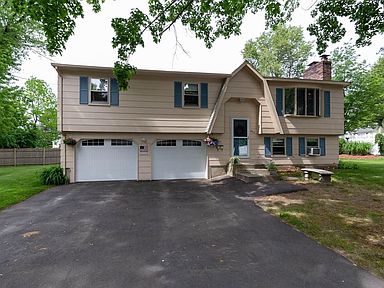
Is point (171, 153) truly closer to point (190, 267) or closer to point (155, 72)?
point (155, 72)

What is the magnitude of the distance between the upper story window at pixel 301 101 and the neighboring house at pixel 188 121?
6 centimetres

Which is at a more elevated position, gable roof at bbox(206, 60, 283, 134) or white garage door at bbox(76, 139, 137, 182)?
gable roof at bbox(206, 60, 283, 134)

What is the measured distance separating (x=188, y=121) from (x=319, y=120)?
7.70m

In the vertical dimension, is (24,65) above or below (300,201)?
above

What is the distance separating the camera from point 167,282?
116 inches

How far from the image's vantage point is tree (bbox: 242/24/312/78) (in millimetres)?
28891

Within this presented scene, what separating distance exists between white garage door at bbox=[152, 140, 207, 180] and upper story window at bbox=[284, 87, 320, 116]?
5429 millimetres

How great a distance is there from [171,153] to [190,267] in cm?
892

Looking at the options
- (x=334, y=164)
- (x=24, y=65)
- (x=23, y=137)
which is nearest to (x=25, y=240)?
(x=334, y=164)

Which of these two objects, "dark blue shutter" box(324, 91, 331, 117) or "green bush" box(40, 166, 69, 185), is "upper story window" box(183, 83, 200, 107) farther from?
"dark blue shutter" box(324, 91, 331, 117)

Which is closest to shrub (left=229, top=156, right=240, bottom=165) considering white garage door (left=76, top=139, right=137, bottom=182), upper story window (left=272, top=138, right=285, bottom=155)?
upper story window (left=272, top=138, right=285, bottom=155)

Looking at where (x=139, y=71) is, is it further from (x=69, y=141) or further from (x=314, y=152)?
(x=314, y=152)

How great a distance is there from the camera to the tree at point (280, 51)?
2889 cm

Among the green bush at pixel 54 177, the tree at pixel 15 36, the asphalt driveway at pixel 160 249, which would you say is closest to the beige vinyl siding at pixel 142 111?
the green bush at pixel 54 177
